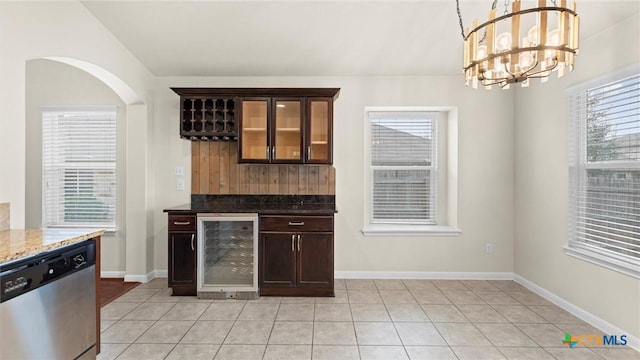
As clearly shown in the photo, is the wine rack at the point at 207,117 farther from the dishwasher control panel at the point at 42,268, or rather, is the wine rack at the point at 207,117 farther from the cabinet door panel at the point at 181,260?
the dishwasher control panel at the point at 42,268

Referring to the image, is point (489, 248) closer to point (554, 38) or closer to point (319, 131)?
point (319, 131)

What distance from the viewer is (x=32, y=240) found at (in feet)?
5.43

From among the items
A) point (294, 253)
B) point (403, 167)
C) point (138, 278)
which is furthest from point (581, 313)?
point (138, 278)

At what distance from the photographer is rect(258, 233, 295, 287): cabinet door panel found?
126 inches

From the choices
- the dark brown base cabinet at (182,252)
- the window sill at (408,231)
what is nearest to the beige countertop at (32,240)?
the dark brown base cabinet at (182,252)

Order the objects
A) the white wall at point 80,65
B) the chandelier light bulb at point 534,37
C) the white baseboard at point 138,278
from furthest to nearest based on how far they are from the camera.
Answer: the white baseboard at point 138,278 < the white wall at point 80,65 < the chandelier light bulb at point 534,37

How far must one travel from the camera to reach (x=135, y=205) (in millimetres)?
3635

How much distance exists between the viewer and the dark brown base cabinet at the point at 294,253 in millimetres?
3215

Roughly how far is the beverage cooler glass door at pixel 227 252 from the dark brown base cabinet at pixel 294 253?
0.14 metres

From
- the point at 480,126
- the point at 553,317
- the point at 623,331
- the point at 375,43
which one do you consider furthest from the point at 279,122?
the point at 623,331

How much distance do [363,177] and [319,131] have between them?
83 cm

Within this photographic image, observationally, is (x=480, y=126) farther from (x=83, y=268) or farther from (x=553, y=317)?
(x=83, y=268)

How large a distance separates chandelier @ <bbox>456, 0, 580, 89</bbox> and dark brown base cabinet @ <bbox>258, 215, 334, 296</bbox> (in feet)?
6.75

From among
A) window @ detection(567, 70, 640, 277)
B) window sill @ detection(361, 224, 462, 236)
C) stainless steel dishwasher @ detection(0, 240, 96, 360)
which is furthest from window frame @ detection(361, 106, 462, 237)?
stainless steel dishwasher @ detection(0, 240, 96, 360)
